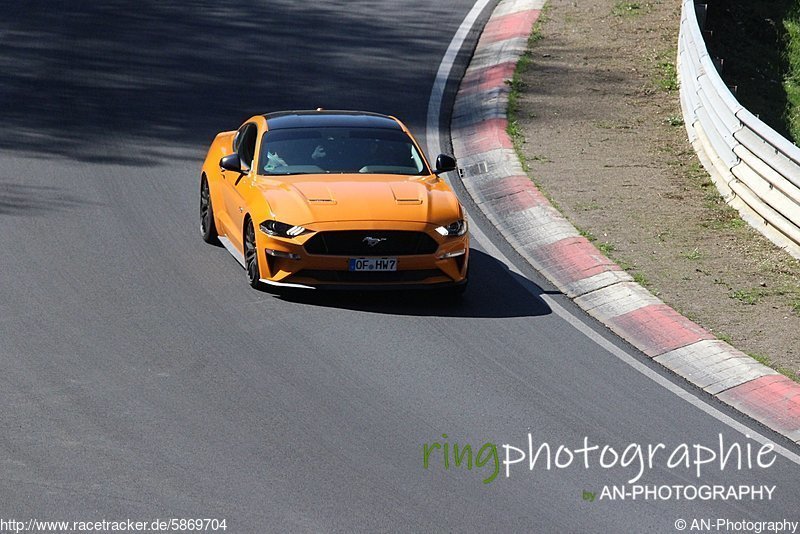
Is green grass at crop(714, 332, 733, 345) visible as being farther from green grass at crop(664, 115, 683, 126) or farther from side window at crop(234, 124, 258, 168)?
green grass at crop(664, 115, 683, 126)

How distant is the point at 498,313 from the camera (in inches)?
475

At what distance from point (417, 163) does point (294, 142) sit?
4.04 feet

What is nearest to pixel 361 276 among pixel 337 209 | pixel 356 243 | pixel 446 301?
pixel 356 243

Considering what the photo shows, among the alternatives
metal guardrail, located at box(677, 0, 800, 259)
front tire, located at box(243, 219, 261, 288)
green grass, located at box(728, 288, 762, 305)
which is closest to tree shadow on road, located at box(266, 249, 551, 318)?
front tire, located at box(243, 219, 261, 288)

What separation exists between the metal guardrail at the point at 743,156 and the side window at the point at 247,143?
17.9 ft

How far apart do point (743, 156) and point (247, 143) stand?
5.65 m

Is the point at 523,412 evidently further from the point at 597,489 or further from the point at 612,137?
the point at 612,137

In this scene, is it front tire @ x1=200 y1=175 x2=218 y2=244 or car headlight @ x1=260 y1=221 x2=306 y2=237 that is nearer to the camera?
car headlight @ x1=260 y1=221 x2=306 y2=237

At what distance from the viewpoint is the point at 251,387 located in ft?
32.4

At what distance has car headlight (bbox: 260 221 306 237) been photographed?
1189 cm

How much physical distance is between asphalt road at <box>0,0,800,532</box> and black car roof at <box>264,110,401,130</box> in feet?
5.05

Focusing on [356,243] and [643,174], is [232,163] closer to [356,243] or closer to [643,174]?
[356,243]

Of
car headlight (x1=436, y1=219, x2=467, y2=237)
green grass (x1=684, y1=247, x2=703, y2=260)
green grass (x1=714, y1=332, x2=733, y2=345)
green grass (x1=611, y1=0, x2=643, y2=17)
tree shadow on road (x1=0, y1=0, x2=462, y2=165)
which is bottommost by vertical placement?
tree shadow on road (x1=0, y1=0, x2=462, y2=165)

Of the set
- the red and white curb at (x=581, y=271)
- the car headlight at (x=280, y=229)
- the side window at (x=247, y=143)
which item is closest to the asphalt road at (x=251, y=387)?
the red and white curb at (x=581, y=271)
